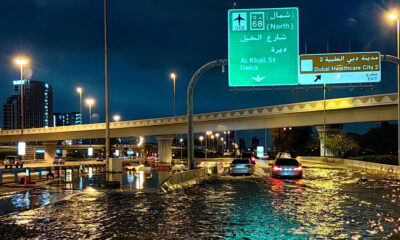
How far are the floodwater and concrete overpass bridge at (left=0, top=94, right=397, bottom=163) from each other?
27.2 metres

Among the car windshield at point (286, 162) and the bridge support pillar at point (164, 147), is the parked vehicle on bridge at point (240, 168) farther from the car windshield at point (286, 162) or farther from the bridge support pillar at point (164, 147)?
the bridge support pillar at point (164, 147)

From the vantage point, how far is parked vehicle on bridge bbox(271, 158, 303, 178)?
26.7 meters

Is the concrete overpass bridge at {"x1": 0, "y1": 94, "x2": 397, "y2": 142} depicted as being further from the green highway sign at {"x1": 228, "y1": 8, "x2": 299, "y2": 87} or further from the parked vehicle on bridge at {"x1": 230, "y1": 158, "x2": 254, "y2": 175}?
the green highway sign at {"x1": 228, "y1": 8, "x2": 299, "y2": 87}

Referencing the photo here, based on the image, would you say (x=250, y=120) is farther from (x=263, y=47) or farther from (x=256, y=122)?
(x=263, y=47)

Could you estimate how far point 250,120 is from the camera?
58.8 meters

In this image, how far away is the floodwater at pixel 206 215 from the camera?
31.4 ft

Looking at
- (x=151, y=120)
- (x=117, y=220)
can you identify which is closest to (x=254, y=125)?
(x=151, y=120)

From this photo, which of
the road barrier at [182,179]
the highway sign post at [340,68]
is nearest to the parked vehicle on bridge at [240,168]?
the road barrier at [182,179]

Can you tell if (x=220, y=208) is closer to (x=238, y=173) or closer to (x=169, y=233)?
(x=169, y=233)

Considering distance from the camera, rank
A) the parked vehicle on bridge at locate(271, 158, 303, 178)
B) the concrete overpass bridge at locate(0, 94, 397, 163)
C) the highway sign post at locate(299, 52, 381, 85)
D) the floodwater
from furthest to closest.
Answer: the concrete overpass bridge at locate(0, 94, 397, 163)
the parked vehicle on bridge at locate(271, 158, 303, 178)
the highway sign post at locate(299, 52, 381, 85)
the floodwater

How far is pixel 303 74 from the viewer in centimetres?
2598

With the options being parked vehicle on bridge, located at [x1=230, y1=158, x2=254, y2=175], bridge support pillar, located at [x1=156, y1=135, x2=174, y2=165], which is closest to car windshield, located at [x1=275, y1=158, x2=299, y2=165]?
parked vehicle on bridge, located at [x1=230, y1=158, x2=254, y2=175]

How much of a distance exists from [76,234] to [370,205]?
10.4 metres

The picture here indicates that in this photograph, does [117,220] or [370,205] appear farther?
[370,205]
